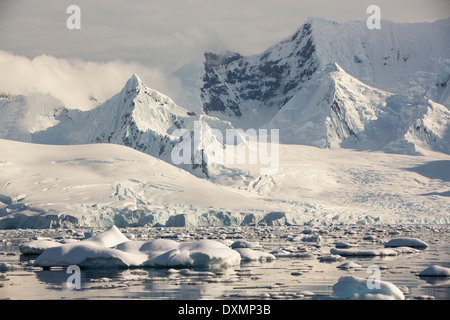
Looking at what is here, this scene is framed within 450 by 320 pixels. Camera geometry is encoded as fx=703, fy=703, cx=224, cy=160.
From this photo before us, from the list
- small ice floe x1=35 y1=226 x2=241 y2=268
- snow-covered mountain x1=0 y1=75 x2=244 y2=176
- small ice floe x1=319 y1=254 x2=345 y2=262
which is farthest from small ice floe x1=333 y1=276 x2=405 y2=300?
snow-covered mountain x1=0 y1=75 x2=244 y2=176

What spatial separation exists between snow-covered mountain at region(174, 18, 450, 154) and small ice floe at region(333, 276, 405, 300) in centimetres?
11474

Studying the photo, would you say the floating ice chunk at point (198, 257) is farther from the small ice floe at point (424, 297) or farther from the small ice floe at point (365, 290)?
the small ice floe at point (424, 297)

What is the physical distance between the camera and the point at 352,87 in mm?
149625

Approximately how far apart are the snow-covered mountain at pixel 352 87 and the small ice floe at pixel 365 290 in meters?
115

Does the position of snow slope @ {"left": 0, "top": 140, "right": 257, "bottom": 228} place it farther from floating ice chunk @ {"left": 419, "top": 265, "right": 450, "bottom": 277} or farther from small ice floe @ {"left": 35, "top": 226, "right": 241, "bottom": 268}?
floating ice chunk @ {"left": 419, "top": 265, "right": 450, "bottom": 277}

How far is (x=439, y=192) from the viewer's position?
10500cm

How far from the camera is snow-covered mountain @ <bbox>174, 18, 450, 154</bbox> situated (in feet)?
464

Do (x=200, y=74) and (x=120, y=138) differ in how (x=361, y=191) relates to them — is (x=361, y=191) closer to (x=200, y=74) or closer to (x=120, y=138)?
(x=120, y=138)

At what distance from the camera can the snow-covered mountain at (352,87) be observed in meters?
142

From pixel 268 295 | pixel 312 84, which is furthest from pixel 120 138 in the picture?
pixel 268 295

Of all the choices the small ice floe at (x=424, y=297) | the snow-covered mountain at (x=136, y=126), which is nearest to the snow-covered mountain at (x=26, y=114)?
the snow-covered mountain at (x=136, y=126)

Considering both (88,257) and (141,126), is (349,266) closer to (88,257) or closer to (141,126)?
(88,257)

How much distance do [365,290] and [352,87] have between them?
438ft

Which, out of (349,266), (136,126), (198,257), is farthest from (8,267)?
(136,126)
